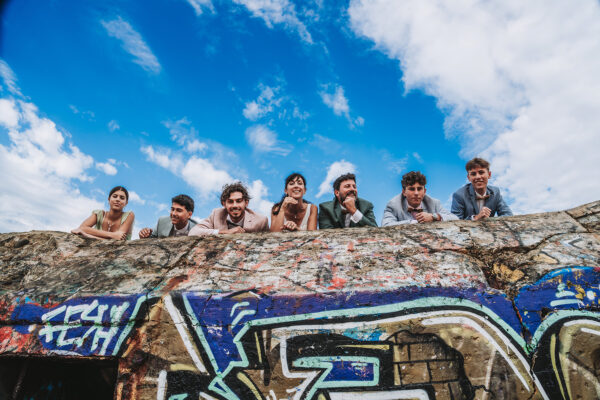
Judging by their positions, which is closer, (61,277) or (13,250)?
(61,277)

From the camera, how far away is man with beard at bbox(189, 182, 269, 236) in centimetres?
373

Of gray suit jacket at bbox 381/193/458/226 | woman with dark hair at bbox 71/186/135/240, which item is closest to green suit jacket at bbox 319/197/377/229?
gray suit jacket at bbox 381/193/458/226

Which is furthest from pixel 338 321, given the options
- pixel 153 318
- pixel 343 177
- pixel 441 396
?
pixel 343 177

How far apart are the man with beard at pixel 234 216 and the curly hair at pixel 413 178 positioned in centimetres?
181

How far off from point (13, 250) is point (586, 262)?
17.2ft

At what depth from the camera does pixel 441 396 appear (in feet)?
6.50

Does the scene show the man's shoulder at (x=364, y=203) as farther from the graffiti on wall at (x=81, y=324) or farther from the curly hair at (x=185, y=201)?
the graffiti on wall at (x=81, y=324)

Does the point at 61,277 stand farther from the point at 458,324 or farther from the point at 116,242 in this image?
the point at 458,324

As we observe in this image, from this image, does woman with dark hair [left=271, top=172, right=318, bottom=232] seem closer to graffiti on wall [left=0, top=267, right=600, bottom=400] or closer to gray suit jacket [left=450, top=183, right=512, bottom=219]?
graffiti on wall [left=0, top=267, right=600, bottom=400]

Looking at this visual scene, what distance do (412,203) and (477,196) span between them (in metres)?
0.80

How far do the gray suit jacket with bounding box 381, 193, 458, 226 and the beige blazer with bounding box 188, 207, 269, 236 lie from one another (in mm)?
1461

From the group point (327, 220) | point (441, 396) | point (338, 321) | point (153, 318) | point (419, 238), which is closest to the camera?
point (441, 396)

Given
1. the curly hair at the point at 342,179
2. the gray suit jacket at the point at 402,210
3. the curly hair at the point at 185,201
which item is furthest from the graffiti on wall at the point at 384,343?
the curly hair at the point at 342,179

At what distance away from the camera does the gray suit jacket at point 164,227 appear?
4.09m
